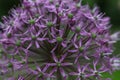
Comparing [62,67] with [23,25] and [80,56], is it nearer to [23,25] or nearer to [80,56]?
[80,56]

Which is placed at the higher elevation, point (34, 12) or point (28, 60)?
point (34, 12)

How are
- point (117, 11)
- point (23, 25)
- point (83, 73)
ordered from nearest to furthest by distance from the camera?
point (83, 73) → point (23, 25) → point (117, 11)

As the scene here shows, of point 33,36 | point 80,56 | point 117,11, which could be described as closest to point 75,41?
point 80,56

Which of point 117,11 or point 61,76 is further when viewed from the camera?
point 117,11

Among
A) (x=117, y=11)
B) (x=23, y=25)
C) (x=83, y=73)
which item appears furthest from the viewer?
(x=117, y=11)

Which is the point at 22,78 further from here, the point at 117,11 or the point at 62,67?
the point at 117,11

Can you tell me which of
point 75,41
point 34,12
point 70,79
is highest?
point 34,12
